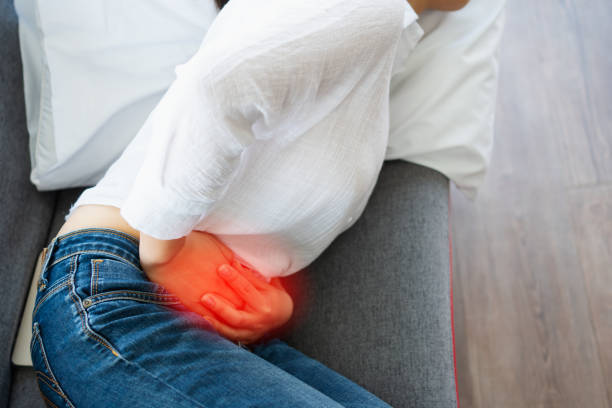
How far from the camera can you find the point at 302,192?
70cm

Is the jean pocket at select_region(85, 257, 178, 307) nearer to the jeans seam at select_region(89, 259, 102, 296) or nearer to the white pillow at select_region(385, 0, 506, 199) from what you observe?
the jeans seam at select_region(89, 259, 102, 296)

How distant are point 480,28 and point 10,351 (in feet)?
3.50

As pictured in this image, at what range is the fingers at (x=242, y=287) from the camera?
31.4 inches

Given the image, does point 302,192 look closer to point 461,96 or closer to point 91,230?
point 91,230

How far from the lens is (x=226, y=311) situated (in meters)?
0.78

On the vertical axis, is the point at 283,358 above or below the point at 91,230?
below

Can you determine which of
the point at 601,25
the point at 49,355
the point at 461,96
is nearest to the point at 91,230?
the point at 49,355

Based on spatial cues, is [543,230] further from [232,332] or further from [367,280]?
[232,332]

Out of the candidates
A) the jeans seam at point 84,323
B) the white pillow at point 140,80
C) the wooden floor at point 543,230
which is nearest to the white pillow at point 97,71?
the white pillow at point 140,80

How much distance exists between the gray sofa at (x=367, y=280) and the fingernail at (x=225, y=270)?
0.63ft

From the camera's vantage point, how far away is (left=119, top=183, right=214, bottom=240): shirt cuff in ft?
1.85

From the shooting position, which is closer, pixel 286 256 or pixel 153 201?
pixel 153 201

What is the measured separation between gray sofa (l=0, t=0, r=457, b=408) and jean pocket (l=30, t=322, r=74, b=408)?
217 millimetres

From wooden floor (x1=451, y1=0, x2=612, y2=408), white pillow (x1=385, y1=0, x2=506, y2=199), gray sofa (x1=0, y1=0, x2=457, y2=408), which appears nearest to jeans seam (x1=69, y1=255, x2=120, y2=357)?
gray sofa (x1=0, y1=0, x2=457, y2=408)
